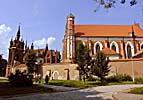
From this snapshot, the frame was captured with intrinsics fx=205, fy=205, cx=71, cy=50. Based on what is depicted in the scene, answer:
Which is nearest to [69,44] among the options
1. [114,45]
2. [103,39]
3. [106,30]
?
[103,39]

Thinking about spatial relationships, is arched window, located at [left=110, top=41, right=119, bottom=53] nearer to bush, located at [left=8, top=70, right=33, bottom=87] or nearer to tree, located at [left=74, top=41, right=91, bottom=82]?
tree, located at [left=74, top=41, right=91, bottom=82]

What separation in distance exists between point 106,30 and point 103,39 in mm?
5206

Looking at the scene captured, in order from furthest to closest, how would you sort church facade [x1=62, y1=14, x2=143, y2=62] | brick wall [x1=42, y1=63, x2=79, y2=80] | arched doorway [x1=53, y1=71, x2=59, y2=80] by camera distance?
church facade [x1=62, y1=14, x2=143, y2=62]
arched doorway [x1=53, y1=71, x2=59, y2=80]
brick wall [x1=42, y1=63, x2=79, y2=80]

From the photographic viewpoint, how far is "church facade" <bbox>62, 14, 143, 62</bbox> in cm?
6319

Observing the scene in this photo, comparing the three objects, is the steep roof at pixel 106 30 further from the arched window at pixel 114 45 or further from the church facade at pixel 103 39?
the arched window at pixel 114 45

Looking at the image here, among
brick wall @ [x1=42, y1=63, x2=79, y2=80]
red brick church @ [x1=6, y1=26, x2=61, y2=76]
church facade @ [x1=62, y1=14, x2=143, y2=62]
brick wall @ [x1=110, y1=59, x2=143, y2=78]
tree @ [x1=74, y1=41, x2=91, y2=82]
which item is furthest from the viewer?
red brick church @ [x1=6, y1=26, x2=61, y2=76]

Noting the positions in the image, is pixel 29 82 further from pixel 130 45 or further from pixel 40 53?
pixel 40 53

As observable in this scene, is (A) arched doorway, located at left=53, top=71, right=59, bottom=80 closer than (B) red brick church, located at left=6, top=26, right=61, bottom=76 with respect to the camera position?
Yes

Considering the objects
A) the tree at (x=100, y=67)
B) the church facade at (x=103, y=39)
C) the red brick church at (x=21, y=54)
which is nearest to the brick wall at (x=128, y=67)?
the tree at (x=100, y=67)

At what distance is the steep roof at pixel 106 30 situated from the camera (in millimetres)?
66519

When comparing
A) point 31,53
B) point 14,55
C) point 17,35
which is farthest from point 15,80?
point 17,35

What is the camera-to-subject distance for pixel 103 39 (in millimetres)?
65625

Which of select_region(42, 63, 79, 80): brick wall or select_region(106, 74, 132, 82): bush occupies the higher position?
select_region(42, 63, 79, 80): brick wall

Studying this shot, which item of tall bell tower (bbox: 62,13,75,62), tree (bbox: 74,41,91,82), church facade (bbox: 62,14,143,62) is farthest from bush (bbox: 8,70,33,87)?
church facade (bbox: 62,14,143,62)
